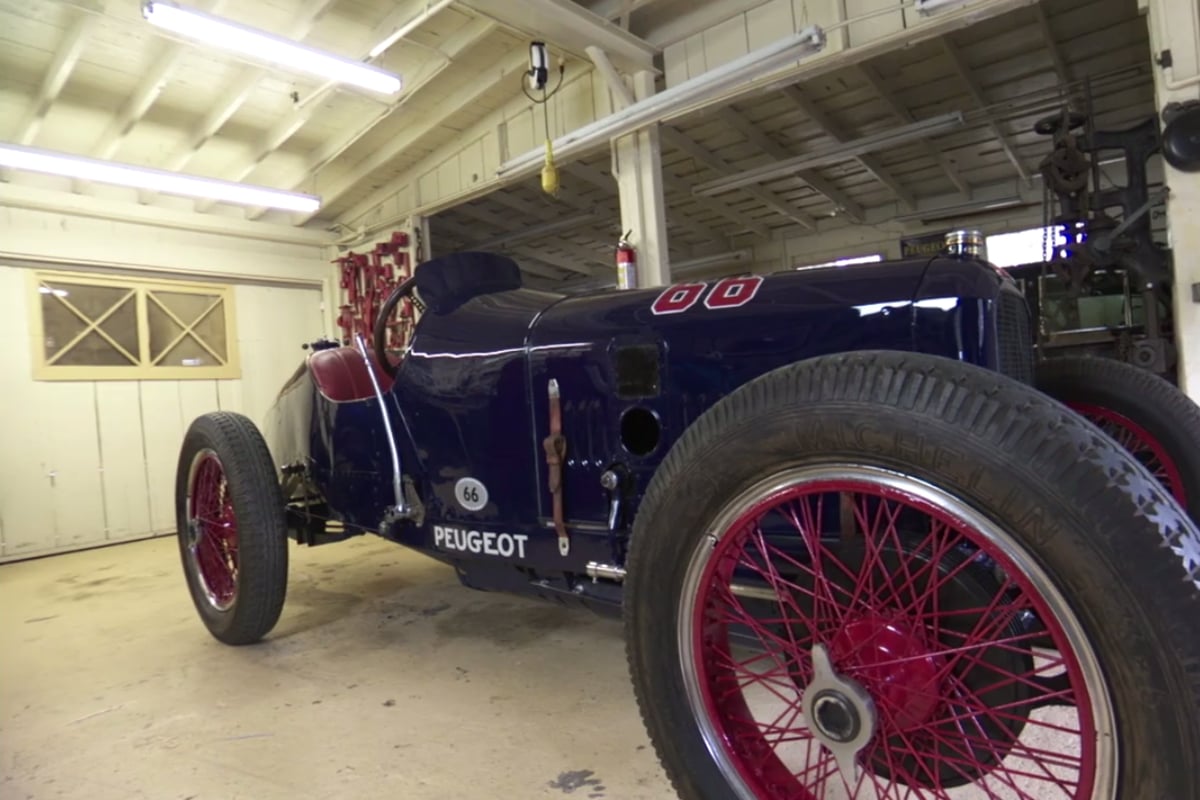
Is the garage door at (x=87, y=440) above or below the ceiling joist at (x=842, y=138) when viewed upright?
below

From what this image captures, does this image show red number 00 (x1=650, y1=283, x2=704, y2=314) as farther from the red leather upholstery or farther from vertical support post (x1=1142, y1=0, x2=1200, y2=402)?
vertical support post (x1=1142, y1=0, x2=1200, y2=402)

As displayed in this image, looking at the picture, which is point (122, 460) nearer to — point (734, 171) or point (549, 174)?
point (549, 174)

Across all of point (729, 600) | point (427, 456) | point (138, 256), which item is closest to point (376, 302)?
point (138, 256)

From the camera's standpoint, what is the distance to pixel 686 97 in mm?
Answer: 3998

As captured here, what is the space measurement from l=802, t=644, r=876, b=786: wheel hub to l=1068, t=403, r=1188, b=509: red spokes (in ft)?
4.12

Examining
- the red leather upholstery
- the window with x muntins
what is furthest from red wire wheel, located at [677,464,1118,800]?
the window with x muntins

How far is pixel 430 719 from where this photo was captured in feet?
6.64

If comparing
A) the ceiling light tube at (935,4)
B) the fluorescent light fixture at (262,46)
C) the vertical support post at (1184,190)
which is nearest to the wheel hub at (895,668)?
the vertical support post at (1184,190)

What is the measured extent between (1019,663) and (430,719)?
5.12ft

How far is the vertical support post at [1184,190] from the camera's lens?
299 cm

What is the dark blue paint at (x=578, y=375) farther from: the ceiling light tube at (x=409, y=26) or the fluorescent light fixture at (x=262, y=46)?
the ceiling light tube at (x=409, y=26)

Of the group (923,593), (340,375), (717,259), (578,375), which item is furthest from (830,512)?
(717,259)

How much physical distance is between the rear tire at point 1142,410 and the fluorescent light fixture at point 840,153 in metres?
4.00

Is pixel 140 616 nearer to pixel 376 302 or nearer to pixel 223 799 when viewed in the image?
pixel 223 799
